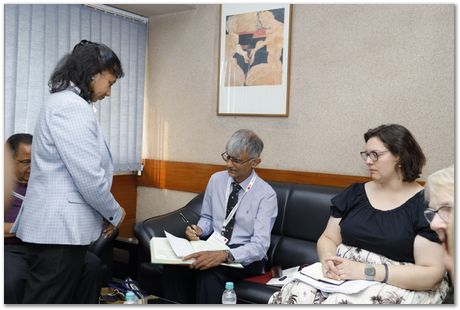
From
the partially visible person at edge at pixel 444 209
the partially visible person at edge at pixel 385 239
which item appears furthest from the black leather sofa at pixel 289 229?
the partially visible person at edge at pixel 444 209

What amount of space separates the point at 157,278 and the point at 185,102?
1.62 m

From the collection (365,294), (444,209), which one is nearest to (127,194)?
(365,294)

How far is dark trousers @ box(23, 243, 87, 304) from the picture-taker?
2029mm

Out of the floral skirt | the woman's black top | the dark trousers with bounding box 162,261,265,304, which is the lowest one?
the dark trousers with bounding box 162,261,265,304

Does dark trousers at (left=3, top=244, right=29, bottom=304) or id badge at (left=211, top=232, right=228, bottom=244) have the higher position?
id badge at (left=211, top=232, right=228, bottom=244)

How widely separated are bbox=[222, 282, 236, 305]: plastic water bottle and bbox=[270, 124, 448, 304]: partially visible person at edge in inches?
9.3

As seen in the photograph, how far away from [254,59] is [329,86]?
0.64m

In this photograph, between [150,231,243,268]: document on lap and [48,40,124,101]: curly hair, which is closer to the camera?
[48,40,124,101]: curly hair

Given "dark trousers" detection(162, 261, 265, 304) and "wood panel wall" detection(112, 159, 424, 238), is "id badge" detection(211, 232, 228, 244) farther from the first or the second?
"wood panel wall" detection(112, 159, 424, 238)

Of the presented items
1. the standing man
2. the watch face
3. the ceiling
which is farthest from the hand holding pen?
the ceiling

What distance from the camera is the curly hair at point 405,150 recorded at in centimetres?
222

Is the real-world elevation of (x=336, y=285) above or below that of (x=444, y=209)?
below

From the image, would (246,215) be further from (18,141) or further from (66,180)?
(18,141)

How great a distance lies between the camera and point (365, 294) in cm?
197
